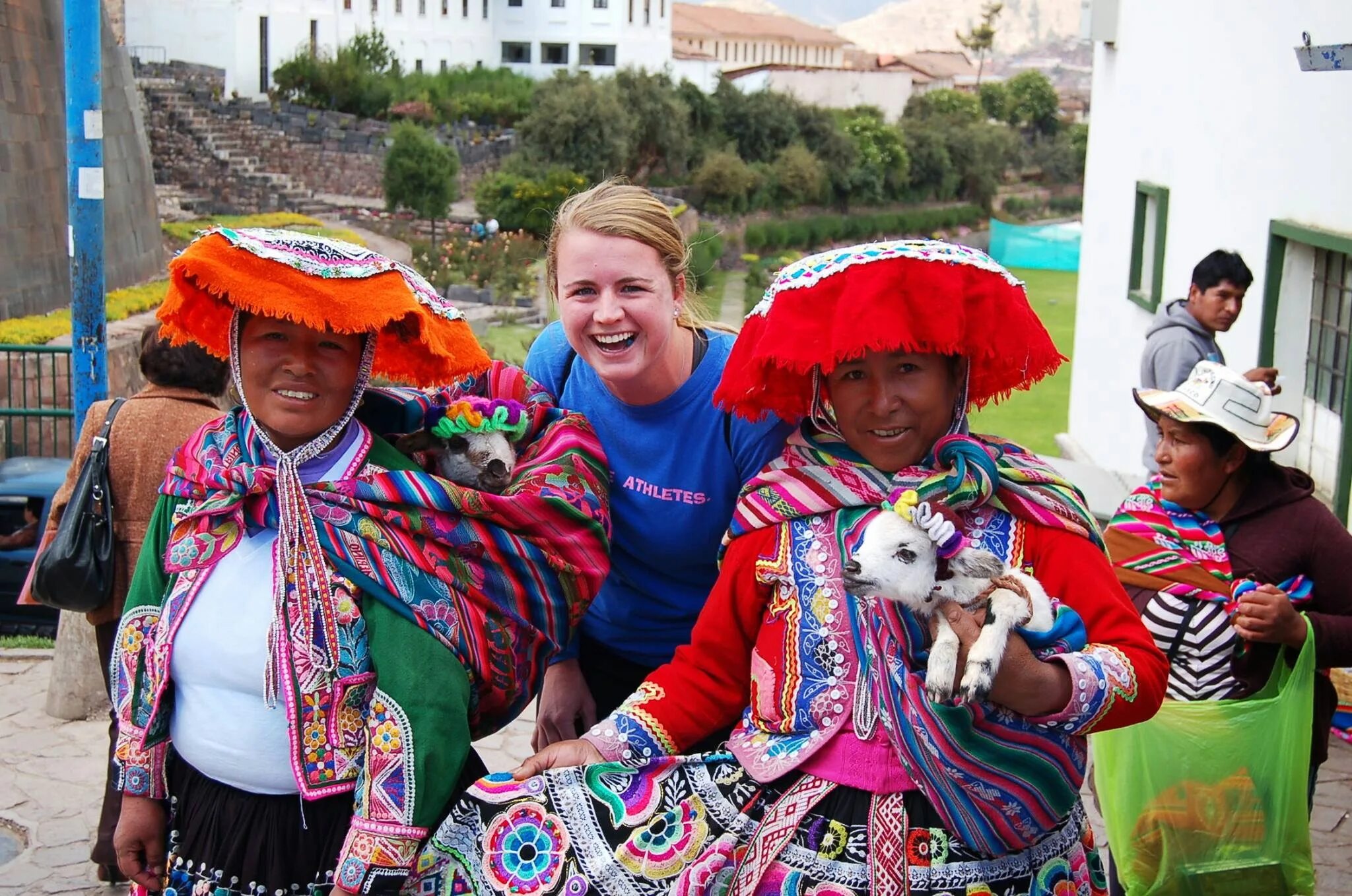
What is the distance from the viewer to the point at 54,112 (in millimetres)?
16562

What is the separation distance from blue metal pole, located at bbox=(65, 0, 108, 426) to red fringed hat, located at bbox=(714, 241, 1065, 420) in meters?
4.04

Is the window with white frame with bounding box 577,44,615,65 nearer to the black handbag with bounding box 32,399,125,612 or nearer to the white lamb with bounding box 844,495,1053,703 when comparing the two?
the black handbag with bounding box 32,399,125,612

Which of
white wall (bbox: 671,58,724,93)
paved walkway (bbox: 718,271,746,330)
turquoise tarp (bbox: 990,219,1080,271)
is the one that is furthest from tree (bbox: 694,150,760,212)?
white wall (bbox: 671,58,724,93)

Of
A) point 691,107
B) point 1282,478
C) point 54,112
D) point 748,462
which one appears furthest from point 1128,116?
point 691,107

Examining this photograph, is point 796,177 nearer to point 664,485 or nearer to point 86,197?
point 86,197

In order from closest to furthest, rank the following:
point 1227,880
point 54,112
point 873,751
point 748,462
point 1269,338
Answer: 1. point 873,751
2. point 748,462
3. point 1227,880
4. point 1269,338
5. point 54,112

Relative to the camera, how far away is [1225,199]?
922 centimetres

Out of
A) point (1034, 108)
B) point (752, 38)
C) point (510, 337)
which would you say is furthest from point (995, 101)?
point (510, 337)

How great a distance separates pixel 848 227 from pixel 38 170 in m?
40.3

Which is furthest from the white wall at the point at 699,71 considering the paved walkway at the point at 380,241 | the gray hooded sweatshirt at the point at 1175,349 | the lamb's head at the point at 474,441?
the lamb's head at the point at 474,441

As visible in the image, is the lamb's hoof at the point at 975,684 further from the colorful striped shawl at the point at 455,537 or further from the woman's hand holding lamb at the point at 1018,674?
the colorful striped shawl at the point at 455,537

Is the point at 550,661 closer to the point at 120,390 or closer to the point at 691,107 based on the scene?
the point at 120,390

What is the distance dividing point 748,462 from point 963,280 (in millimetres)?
695

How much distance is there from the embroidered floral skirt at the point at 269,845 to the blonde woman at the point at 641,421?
2.31 feet
